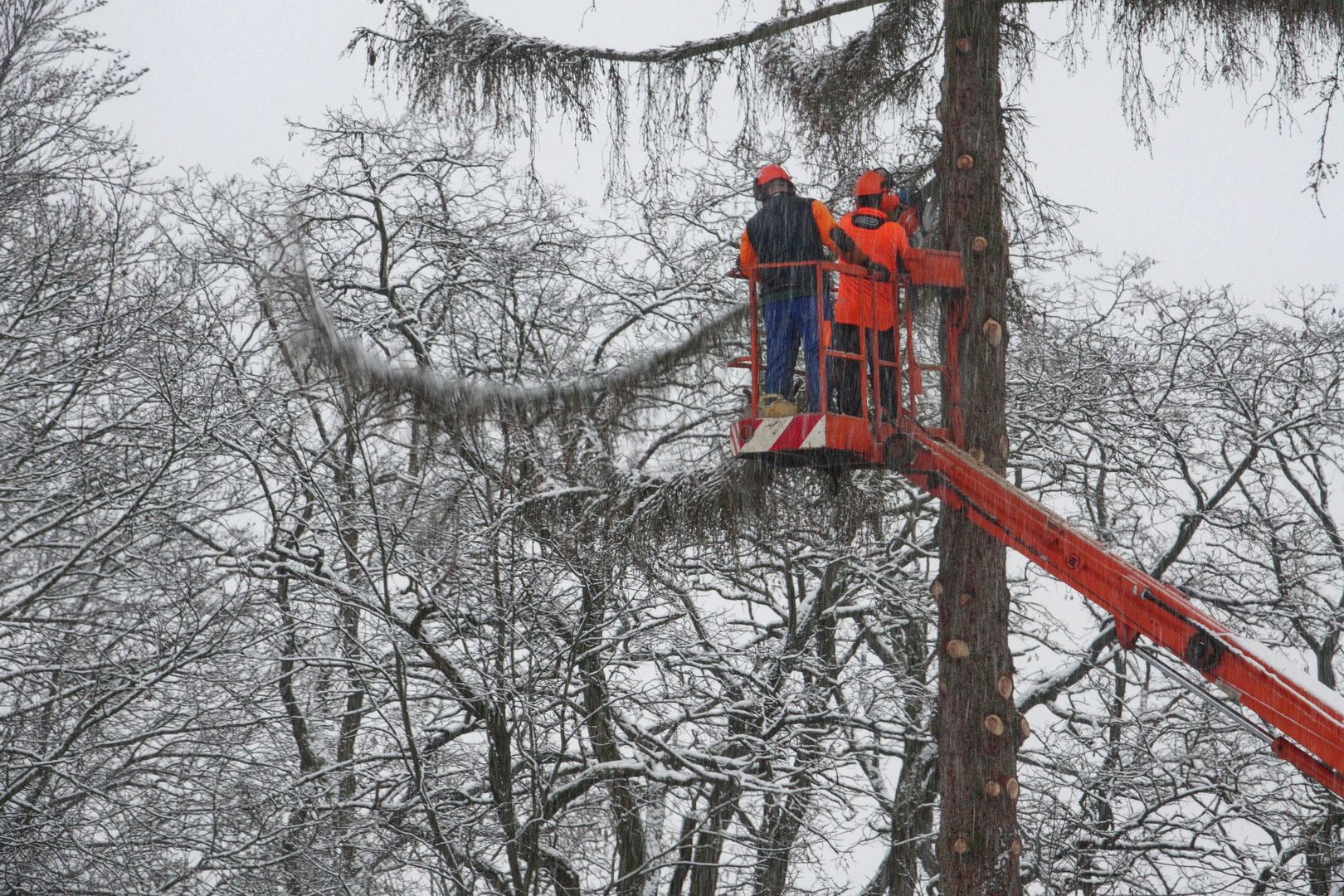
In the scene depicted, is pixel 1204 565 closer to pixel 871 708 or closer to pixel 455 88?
pixel 871 708

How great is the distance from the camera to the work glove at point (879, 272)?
6668mm

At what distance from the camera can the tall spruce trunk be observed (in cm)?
647

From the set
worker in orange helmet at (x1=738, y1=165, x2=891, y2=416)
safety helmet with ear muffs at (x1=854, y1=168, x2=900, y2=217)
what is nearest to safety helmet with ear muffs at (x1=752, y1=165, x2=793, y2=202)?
worker in orange helmet at (x1=738, y1=165, x2=891, y2=416)

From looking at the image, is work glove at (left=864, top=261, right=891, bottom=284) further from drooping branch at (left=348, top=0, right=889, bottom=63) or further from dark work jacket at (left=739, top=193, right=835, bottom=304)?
drooping branch at (left=348, top=0, right=889, bottom=63)

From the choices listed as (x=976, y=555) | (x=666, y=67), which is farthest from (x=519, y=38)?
(x=976, y=555)

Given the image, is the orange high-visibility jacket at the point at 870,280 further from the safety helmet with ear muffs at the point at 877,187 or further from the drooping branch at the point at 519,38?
the drooping branch at the point at 519,38

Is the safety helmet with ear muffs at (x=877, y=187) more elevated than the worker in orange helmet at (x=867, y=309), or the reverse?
the safety helmet with ear muffs at (x=877, y=187)

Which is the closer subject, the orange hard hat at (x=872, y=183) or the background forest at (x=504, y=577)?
the orange hard hat at (x=872, y=183)

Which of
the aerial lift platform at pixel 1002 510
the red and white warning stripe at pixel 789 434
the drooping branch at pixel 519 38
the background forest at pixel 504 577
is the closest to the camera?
the aerial lift platform at pixel 1002 510

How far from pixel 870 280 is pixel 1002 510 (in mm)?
1364

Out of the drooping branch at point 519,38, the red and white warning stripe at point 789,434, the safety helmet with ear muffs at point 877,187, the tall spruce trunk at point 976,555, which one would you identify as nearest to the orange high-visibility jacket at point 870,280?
the safety helmet with ear muffs at point 877,187

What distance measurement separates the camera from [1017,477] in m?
13.8

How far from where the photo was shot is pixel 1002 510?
616 centimetres

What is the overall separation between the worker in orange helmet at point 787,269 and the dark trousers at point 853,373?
14 centimetres
